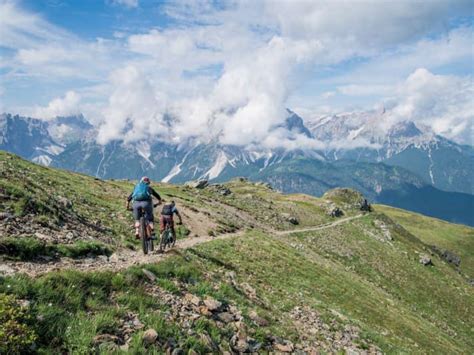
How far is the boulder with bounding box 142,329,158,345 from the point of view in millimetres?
10312

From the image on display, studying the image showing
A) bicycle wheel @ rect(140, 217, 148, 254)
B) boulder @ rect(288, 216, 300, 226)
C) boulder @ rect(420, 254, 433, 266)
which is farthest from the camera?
boulder @ rect(288, 216, 300, 226)

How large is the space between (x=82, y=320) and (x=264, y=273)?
1911 centimetres

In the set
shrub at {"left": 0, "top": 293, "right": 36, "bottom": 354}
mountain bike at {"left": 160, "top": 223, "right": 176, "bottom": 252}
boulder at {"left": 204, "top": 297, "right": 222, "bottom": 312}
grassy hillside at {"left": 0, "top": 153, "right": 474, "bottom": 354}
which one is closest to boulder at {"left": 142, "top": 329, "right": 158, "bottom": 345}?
grassy hillside at {"left": 0, "top": 153, "right": 474, "bottom": 354}

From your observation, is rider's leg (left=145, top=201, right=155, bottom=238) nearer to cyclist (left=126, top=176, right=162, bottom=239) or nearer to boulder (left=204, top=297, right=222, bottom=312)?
cyclist (left=126, top=176, right=162, bottom=239)

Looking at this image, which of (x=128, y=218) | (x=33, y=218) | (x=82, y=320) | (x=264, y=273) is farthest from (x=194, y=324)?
(x=128, y=218)

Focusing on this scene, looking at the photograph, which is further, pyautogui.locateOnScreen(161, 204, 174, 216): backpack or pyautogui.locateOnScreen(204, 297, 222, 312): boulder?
pyautogui.locateOnScreen(161, 204, 174, 216): backpack

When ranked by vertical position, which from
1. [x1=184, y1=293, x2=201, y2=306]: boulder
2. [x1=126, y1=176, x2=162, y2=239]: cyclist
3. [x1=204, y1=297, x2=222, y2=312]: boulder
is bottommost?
[x1=204, y1=297, x2=222, y2=312]: boulder

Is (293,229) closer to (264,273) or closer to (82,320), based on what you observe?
(264,273)

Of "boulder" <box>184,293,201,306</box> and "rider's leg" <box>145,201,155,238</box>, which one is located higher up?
"rider's leg" <box>145,201,155,238</box>

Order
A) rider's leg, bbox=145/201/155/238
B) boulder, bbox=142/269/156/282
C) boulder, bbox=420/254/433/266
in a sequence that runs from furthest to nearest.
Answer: boulder, bbox=420/254/433/266
rider's leg, bbox=145/201/155/238
boulder, bbox=142/269/156/282

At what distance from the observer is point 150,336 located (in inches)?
411

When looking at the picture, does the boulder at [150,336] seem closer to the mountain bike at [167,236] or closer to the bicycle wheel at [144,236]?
the bicycle wheel at [144,236]

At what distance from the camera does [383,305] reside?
34.8m

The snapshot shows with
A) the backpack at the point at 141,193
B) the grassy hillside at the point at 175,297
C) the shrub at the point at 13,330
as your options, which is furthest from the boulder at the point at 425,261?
the shrub at the point at 13,330
